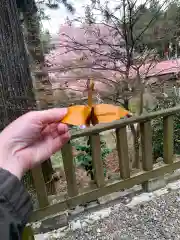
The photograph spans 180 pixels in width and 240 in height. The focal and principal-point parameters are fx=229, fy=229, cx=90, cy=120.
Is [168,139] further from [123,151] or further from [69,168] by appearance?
[69,168]

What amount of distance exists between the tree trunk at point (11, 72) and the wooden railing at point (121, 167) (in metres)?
0.90

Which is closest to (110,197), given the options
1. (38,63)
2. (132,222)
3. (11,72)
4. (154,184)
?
(132,222)

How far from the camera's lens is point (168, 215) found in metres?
1.58

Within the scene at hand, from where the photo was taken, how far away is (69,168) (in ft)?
4.98

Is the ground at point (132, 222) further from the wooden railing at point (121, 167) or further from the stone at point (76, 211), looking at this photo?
the wooden railing at point (121, 167)

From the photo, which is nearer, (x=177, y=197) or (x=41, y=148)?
(x=41, y=148)

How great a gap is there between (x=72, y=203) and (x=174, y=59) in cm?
222

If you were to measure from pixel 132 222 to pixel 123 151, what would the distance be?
485 mm

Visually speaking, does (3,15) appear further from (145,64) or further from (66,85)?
(145,64)

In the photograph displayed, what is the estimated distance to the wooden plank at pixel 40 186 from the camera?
1463mm

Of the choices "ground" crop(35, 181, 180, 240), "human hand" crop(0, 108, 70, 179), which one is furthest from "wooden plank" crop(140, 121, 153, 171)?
"human hand" crop(0, 108, 70, 179)

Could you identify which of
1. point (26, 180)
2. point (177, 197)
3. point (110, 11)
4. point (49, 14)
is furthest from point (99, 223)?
point (49, 14)

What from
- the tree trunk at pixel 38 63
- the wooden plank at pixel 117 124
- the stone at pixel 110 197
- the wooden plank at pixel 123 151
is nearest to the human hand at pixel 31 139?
the wooden plank at pixel 117 124

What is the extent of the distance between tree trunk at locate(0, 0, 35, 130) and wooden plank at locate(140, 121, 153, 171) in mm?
1157
